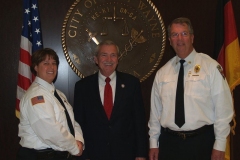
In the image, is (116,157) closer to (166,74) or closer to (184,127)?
(184,127)

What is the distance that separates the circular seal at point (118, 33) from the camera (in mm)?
3602

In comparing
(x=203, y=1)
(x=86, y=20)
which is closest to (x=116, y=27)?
(x=86, y=20)

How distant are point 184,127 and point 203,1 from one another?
1.90 meters

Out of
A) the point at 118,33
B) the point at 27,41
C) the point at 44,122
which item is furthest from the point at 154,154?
the point at 27,41

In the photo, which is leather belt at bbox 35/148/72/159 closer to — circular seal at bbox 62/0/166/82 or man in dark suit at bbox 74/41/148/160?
man in dark suit at bbox 74/41/148/160

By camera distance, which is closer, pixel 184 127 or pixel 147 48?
pixel 184 127

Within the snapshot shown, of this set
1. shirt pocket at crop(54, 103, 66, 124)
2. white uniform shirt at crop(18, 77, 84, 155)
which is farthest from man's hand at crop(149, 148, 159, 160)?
shirt pocket at crop(54, 103, 66, 124)

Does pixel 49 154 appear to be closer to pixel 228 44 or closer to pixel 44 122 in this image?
pixel 44 122

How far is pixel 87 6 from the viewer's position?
3.61m

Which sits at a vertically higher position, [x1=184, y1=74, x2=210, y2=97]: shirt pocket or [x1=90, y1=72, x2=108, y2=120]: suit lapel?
[x1=184, y1=74, x2=210, y2=97]: shirt pocket

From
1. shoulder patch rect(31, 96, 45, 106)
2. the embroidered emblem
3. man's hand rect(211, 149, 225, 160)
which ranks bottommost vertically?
man's hand rect(211, 149, 225, 160)

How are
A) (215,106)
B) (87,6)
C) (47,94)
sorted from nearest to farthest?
(47,94), (215,106), (87,6)

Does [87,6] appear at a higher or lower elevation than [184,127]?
higher

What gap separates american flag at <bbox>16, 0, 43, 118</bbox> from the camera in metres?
3.35
